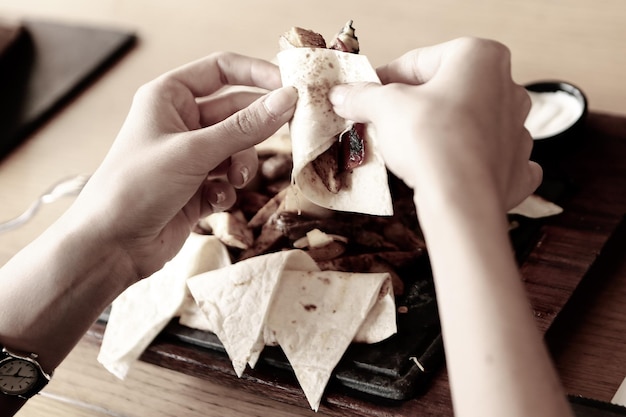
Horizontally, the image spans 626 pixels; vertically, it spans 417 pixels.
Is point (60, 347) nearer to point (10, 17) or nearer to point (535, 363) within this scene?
point (535, 363)

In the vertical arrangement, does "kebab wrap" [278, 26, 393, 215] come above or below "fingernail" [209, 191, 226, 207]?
above

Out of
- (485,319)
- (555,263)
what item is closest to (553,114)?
(555,263)

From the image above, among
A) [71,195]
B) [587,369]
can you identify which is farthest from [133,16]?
[587,369]

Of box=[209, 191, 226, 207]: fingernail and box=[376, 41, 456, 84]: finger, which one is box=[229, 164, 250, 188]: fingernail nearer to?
box=[209, 191, 226, 207]: fingernail

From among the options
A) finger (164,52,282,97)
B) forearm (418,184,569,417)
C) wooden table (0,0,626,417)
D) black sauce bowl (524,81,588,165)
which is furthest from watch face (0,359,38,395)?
black sauce bowl (524,81,588,165)

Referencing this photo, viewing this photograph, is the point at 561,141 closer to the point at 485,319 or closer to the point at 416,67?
the point at 416,67

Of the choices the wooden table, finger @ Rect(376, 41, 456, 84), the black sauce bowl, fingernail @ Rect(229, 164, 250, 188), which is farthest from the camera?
the black sauce bowl
